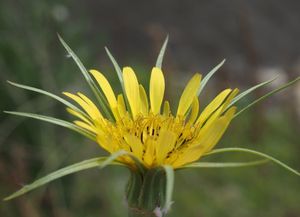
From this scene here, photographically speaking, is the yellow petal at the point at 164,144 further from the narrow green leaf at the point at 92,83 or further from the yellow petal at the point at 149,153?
the narrow green leaf at the point at 92,83

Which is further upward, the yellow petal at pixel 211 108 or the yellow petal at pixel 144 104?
the yellow petal at pixel 144 104

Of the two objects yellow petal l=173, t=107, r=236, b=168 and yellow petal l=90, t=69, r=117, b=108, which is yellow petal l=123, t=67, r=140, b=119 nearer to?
yellow petal l=90, t=69, r=117, b=108

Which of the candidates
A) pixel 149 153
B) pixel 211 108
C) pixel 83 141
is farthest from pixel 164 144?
pixel 83 141

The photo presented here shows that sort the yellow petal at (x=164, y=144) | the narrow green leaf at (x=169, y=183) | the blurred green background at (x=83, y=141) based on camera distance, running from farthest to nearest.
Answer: the blurred green background at (x=83, y=141), the yellow petal at (x=164, y=144), the narrow green leaf at (x=169, y=183)

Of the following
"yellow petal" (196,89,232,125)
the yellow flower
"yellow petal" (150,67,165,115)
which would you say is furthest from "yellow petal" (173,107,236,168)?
"yellow petal" (150,67,165,115)

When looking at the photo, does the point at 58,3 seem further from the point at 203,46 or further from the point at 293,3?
the point at 293,3

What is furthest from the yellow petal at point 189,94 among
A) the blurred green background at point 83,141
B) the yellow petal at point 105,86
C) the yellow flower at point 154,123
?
the blurred green background at point 83,141
